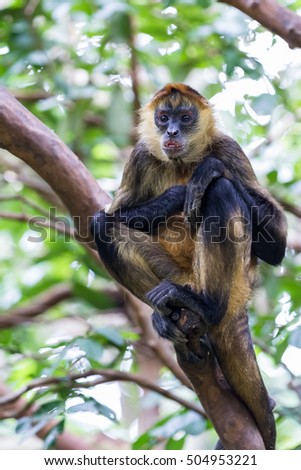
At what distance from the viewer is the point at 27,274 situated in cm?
934

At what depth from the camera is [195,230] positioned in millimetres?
4984

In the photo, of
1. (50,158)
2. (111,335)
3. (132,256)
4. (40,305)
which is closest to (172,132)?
(50,158)

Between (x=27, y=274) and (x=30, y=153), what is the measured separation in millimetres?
4242

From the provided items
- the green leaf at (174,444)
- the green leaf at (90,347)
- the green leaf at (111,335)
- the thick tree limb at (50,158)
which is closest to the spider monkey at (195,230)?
the thick tree limb at (50,158)

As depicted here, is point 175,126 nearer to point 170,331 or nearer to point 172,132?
point 172,132

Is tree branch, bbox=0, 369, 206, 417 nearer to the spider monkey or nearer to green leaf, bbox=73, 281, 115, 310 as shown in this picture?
green leaf, bbox=73, 281, 115, 310

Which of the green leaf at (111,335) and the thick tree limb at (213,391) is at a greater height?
the thick tree limb at (213,391)

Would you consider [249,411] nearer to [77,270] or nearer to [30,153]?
[30,153]

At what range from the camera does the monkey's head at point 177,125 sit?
17.9ft

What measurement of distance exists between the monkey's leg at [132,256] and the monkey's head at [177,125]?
707 mm

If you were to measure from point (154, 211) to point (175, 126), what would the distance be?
0.86m

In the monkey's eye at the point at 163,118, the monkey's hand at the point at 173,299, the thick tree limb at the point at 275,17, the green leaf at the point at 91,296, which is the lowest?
the green leaf at the point at 91,296

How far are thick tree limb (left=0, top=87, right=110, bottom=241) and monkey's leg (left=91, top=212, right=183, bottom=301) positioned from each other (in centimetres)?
37

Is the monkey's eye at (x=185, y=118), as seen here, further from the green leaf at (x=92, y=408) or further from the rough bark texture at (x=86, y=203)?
the green leaf at (x=92, y=408)
